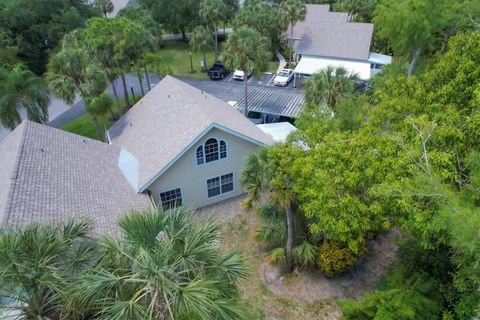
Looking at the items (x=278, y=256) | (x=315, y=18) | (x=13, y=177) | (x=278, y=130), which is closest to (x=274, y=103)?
(x=278, y=130)

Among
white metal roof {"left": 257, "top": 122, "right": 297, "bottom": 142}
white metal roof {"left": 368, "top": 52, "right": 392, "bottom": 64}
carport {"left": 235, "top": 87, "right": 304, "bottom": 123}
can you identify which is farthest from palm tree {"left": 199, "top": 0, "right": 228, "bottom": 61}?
white metal roof {"left": 257, "top": 122, "right": 297, "bottom": 142}

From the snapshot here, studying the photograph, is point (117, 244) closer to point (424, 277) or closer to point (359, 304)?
point (359, 304)

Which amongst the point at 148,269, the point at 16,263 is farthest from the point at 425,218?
the point at 16,263

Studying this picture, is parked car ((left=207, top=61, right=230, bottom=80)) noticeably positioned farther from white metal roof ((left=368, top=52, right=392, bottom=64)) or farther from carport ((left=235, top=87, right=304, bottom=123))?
white metal roof ((left=368, top=52, right=392, bottom=64))

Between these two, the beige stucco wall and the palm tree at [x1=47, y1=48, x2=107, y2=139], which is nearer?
the beige stucco wall

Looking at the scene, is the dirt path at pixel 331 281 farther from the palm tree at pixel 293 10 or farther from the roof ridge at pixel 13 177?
the palm tree at pixel 293 10

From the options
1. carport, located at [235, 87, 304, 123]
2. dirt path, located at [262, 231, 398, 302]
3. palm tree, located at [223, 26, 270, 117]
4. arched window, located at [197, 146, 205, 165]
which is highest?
palm tree, located at [223, 26, 270, 117]
